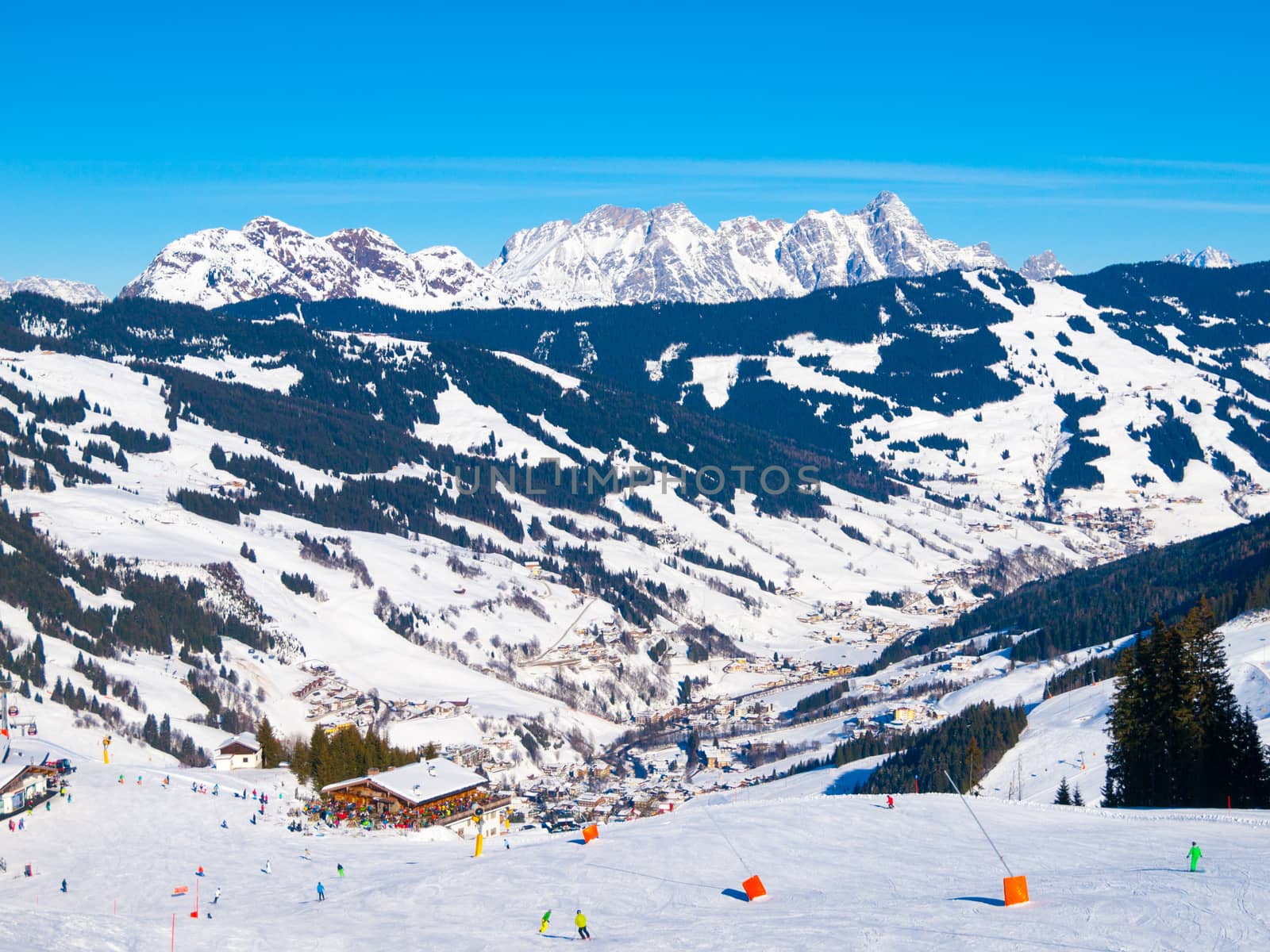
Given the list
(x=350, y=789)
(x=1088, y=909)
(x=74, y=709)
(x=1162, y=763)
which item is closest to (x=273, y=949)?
(x=1088, y=909)

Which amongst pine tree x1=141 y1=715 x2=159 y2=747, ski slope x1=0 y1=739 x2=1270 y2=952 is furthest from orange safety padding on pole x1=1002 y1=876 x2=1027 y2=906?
pine tree x1=141 y1=715 x2=159 y2=747

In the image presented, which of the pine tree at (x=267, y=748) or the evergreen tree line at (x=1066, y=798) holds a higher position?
the pine tree at (x=267, y=748)

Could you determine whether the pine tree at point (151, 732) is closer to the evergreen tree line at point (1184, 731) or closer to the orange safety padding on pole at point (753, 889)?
the evergreen tree line at point (1184, 731)

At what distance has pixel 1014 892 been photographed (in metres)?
50.5

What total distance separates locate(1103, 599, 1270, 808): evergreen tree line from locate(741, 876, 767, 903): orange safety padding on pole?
37377mm

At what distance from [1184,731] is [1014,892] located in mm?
39152

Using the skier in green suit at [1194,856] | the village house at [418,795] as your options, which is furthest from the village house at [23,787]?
the skier in green suit at [1194,856]

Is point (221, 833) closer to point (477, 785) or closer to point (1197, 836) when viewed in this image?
point (477, 785)

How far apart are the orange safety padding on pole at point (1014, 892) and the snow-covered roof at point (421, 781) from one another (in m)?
57.8

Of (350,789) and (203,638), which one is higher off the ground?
(203,638)

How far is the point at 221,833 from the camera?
84.6m

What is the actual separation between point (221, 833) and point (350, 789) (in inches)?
738

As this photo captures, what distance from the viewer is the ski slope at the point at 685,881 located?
48.2 m

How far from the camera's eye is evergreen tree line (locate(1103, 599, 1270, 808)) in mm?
82312
